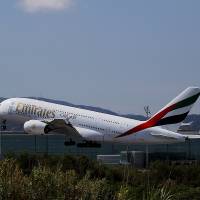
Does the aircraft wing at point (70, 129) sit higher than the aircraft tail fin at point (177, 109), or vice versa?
the aircraft tail fin at point (177, 109)

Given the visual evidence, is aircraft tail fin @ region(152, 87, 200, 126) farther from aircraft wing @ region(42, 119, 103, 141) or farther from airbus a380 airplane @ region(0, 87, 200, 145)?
aircraft wing @ region(42, 119, 103, 141)

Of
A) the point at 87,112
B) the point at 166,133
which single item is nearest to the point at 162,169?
the point at 166,133

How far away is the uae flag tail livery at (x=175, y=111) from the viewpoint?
219 ft

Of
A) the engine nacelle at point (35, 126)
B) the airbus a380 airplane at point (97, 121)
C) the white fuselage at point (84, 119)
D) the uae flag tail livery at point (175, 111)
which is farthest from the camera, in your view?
the white fuselage at point (84, 119)

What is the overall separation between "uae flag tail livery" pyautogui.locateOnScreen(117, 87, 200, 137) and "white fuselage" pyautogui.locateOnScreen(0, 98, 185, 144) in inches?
20.7

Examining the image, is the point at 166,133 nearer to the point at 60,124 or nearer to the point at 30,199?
the point at 60,124

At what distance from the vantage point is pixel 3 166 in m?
11.8

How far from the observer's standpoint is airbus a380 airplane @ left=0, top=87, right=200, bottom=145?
66.4 metres

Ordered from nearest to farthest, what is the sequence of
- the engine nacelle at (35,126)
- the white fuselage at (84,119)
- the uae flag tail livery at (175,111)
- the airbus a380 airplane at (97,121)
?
the engine nacelle at (35,126)
the airbus a380 airplane at (97,121)
the uae flag tail livery at (175,111)
the white fuselage at (84,119)

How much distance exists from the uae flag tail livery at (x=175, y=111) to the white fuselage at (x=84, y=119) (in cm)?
53

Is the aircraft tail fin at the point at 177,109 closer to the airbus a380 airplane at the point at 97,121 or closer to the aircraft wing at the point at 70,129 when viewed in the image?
the airbus a380 airplane at the point at 97,121

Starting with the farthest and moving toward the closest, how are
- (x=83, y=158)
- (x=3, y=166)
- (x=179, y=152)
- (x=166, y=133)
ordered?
(x=179, y=152) < (x=166, y=133) < (x=83, y=158) < (x=3, y=166)

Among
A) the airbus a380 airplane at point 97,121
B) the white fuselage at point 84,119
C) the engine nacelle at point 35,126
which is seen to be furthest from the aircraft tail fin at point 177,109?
the engine nacelle at point 35,126

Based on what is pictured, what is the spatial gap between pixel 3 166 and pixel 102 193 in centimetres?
196
